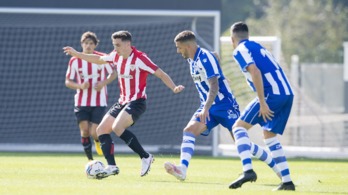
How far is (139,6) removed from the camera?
20891mm

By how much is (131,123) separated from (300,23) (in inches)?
1767

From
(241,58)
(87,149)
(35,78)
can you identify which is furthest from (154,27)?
(241,58)

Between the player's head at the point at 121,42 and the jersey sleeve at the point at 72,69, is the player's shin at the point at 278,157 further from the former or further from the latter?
the jersey sleeve at the point at 72,69

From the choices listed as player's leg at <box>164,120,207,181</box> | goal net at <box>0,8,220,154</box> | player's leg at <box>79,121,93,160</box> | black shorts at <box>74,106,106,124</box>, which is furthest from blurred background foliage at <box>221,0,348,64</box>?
player's leg at <box>164,120,207,181</box>

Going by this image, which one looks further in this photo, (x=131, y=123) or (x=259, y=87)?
(x=131, y=123)

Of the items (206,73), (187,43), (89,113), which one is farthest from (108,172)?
(89,113)

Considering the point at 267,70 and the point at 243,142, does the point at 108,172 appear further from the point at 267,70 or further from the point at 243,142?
the point at 267,70

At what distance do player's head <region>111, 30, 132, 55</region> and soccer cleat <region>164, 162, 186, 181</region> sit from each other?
83.3 inches

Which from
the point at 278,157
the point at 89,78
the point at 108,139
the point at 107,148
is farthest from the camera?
the point at 89,78

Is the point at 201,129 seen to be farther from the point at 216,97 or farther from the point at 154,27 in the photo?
the point at 154,27

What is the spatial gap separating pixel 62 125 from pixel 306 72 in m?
14.9

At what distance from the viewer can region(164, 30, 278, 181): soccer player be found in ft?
40.3

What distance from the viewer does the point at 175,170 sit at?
12164mm

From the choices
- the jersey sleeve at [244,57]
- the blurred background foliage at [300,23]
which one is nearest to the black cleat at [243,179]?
the jersey sleeve at [244,57]
